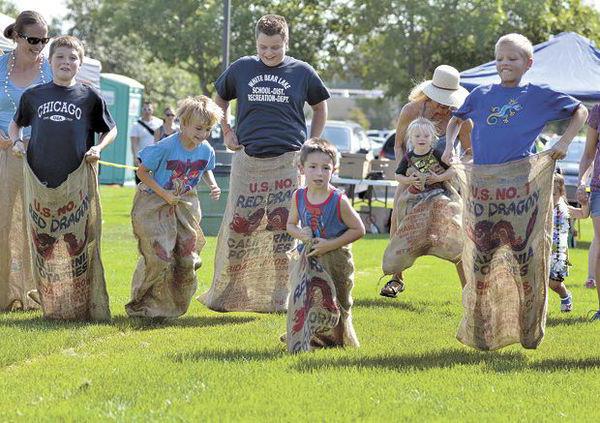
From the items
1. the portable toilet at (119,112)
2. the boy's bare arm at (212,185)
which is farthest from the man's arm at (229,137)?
the portable toilet at (119,112)

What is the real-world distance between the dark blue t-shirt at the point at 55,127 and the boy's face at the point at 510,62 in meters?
2.90

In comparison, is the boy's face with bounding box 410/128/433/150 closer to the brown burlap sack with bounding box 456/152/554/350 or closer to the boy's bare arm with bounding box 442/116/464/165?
the boy's bare arm with bounding box 442/116/464/165

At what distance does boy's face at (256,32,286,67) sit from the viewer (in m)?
9.38

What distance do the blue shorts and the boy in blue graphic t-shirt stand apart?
3.74 ft

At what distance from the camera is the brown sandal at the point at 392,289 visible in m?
11.0

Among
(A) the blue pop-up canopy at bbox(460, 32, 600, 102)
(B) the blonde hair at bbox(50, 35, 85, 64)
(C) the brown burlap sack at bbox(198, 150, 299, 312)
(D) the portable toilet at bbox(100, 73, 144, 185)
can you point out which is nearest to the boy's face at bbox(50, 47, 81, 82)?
(B) the blonde hair at bbox(50, 35, 85, 64)

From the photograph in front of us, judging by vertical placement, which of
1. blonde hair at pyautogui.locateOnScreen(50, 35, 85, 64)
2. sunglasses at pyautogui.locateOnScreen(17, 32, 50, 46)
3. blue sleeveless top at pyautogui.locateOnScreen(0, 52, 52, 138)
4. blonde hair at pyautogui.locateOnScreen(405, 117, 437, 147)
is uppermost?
sunglasses at pyautogui.locateOnScreen(17, 32, 50, 46)

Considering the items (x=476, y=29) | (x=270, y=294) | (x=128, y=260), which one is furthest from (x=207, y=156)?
(x=476, y=29)

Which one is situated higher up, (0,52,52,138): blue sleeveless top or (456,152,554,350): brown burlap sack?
(0,52,52,138): blue sleeveless top

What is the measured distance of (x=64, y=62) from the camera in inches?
348

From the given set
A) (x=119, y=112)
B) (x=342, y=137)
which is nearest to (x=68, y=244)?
(x=342, y=137)

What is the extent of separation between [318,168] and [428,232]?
8.31ft

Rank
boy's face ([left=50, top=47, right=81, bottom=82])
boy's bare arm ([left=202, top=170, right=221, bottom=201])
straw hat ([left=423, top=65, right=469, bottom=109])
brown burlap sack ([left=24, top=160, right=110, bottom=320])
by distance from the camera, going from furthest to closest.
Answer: straw hat ([left=423, top=65, right=469, bottom=109]), boy's bare arm ([left=202, top=170, right=221, bottom=201]), brown burlap sack ([left=24, top=160, right=110, bottom=320]), boy's face ([left=50, top=47, right=81, bottom=82])

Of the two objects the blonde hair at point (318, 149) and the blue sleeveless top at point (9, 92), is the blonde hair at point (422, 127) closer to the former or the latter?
the blonde hair at point (318, 149)
